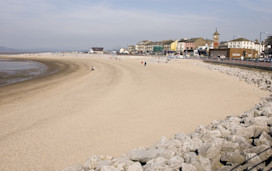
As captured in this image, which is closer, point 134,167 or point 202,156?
point 134,167

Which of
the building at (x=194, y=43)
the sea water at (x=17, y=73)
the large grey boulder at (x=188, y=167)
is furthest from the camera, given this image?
the building at (x=194, y=43)

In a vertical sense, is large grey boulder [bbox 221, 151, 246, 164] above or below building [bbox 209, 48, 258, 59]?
below

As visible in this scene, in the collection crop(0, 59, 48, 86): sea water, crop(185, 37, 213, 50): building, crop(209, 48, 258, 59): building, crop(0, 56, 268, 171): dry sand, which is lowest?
crop(0, 56, 268, 171): dry sand

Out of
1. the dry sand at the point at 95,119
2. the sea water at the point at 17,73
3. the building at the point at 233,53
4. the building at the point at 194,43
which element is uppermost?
the building at the point at 194,43

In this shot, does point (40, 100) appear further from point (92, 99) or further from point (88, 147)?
point (88, 147)

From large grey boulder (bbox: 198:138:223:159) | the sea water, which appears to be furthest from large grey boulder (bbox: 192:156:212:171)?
the sea water

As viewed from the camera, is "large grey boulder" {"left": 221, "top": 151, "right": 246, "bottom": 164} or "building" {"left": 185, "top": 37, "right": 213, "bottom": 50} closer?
"large grey boulder" {"left": 221, "top": 151, "right": 246, "bottom": 164}

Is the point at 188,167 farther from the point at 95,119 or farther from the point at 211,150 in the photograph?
the point at 95,119

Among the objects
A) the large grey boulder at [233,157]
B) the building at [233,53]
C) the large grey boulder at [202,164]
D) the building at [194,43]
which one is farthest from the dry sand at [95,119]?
the building at [194,43]

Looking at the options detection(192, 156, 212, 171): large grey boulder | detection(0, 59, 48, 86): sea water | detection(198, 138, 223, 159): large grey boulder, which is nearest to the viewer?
detection(192, 156, 212, 171): large grey boulder

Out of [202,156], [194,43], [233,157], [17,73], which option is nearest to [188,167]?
[202,156]

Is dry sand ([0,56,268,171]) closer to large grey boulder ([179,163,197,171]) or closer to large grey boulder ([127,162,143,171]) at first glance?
large grey boulder ([127,162,143,171])

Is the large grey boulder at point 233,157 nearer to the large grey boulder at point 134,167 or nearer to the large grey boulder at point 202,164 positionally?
the large grey boulder at point 202,164

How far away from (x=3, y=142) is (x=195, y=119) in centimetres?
711
